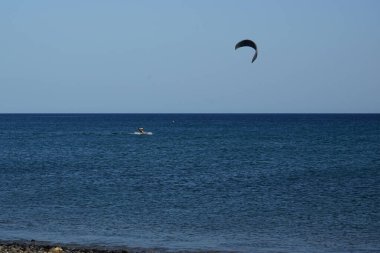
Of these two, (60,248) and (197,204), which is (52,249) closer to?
(60,248)

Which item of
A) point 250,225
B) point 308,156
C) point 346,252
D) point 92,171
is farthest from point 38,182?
point 308,156

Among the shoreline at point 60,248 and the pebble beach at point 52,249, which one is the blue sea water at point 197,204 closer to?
the shoreline at point 60,248

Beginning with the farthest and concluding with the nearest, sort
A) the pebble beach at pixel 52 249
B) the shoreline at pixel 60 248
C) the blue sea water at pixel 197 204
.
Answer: the blue sea water at pixel 197 204 → the shoreline at pixel 60 248 → the pebble beach at pixel 52 249

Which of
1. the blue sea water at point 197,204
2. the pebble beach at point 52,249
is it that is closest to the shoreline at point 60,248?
the pebble beach at point 52,249

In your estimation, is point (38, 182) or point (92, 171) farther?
point (92, 171)

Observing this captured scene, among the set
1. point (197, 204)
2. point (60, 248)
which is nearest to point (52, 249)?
point (60, 248)

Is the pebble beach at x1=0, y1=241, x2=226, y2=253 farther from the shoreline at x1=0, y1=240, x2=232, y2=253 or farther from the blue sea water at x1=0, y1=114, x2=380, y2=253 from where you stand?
the blue sea water at x1=0, y1=114, x2=380, y2=253

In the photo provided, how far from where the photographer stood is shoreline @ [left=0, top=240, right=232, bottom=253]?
794 inches

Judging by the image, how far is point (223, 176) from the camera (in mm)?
46219

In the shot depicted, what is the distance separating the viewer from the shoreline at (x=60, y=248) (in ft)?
66.1

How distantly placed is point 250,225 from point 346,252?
4.95 m

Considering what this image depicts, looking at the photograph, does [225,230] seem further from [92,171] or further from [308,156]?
[308,156]

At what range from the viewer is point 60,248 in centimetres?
2075

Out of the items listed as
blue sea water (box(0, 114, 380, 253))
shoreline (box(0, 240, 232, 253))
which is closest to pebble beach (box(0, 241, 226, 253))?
shoreline (box(0, 240, 232, 253))
